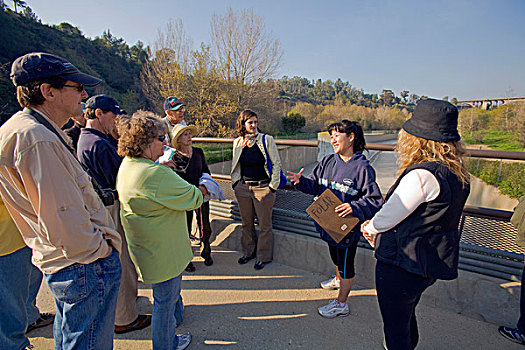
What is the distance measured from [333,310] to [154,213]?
205cm

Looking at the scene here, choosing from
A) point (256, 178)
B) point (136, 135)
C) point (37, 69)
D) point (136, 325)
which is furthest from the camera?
point (256, 178)

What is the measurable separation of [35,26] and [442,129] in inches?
2244

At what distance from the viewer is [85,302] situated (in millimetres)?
1545

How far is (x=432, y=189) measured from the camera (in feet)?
5.16

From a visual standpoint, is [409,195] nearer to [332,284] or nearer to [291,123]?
[332,284]

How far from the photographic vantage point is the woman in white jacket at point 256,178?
3.52 metres

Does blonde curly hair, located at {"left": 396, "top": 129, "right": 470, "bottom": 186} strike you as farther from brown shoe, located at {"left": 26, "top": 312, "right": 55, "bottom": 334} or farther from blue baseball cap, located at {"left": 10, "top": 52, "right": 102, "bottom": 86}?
brown shoe, located at {"left": 26, "top": 312, "right": 55, "bottom": 334}

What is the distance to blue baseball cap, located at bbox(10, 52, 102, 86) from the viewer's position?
1426 mm

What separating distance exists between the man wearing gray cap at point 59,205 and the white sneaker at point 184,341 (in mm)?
799

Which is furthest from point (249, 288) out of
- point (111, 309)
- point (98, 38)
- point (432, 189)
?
point (98, 38)

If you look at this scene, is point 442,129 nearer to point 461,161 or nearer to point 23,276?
point 461,161

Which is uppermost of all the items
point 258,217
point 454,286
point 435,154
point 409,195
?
point 435,154

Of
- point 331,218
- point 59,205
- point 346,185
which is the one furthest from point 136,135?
point 346,185

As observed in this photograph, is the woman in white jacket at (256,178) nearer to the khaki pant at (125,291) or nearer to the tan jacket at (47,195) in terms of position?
the khaki pant at (125,291)
